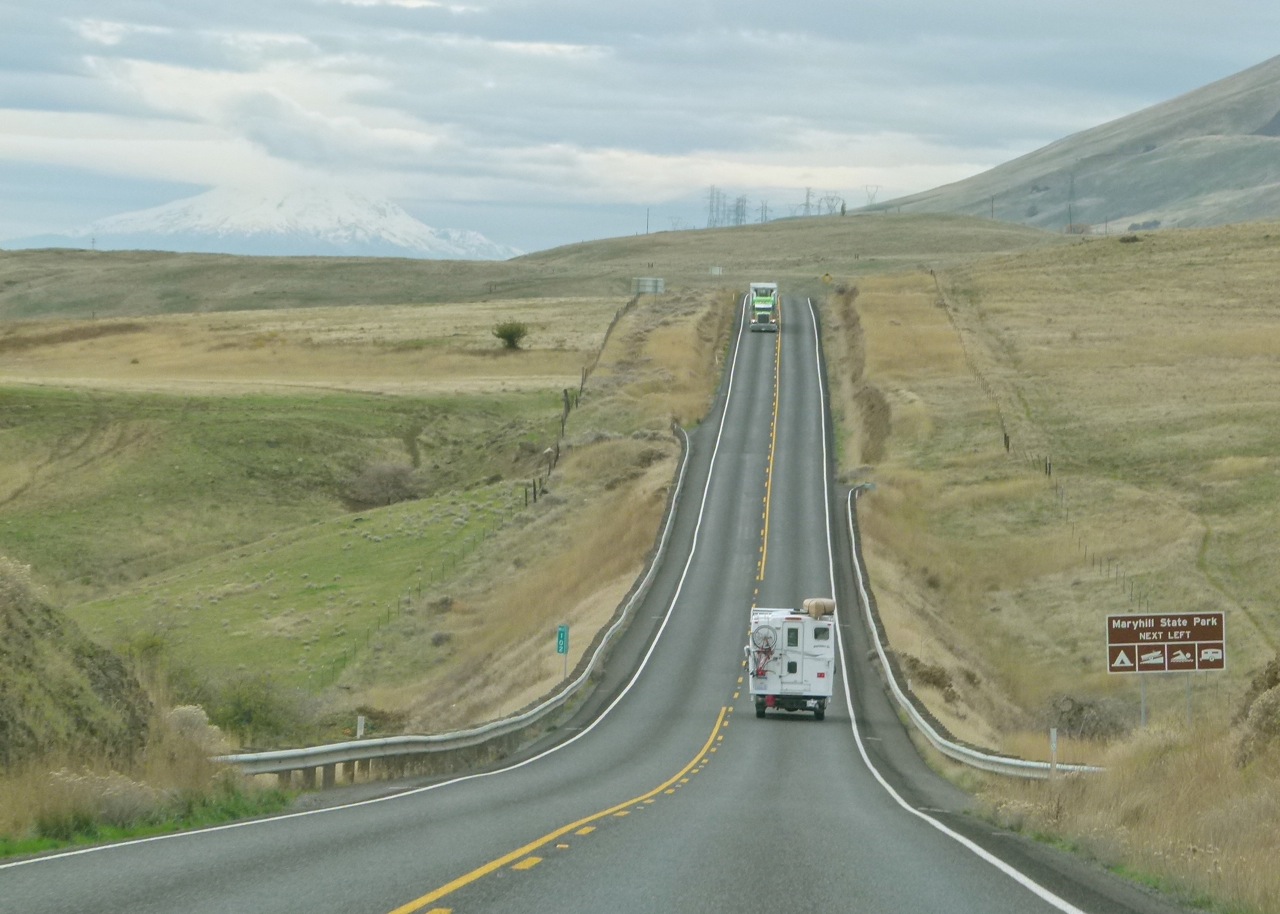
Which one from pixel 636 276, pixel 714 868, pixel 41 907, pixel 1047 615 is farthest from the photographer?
pixel 636 276

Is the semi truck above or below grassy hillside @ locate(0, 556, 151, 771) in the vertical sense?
above

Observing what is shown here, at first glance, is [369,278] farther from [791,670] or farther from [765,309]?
[791,670]

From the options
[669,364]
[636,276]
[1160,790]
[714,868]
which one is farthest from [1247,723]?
[636,276]

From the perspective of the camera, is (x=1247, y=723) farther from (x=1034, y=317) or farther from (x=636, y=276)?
(x=636, y=276)

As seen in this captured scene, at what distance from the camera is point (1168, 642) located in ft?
81.7

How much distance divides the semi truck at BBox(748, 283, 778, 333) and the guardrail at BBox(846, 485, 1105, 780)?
48843 millimetres

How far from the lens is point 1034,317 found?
338 feet

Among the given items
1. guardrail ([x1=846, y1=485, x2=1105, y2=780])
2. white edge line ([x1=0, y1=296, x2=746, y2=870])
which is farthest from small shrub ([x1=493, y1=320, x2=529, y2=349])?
guardrail ([x1=846, y1=485, x2=1105, y2=780])

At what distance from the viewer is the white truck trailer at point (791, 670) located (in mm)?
38281

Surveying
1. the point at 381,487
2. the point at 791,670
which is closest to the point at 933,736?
the point at 791,670

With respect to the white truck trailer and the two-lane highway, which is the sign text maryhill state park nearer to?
the two-lane highway

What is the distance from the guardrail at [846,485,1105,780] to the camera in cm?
2349

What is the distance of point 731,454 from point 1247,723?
55743mm

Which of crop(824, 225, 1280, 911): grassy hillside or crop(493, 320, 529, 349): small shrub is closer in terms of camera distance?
crop(824, 225, 1280, 911): grassy hillside
